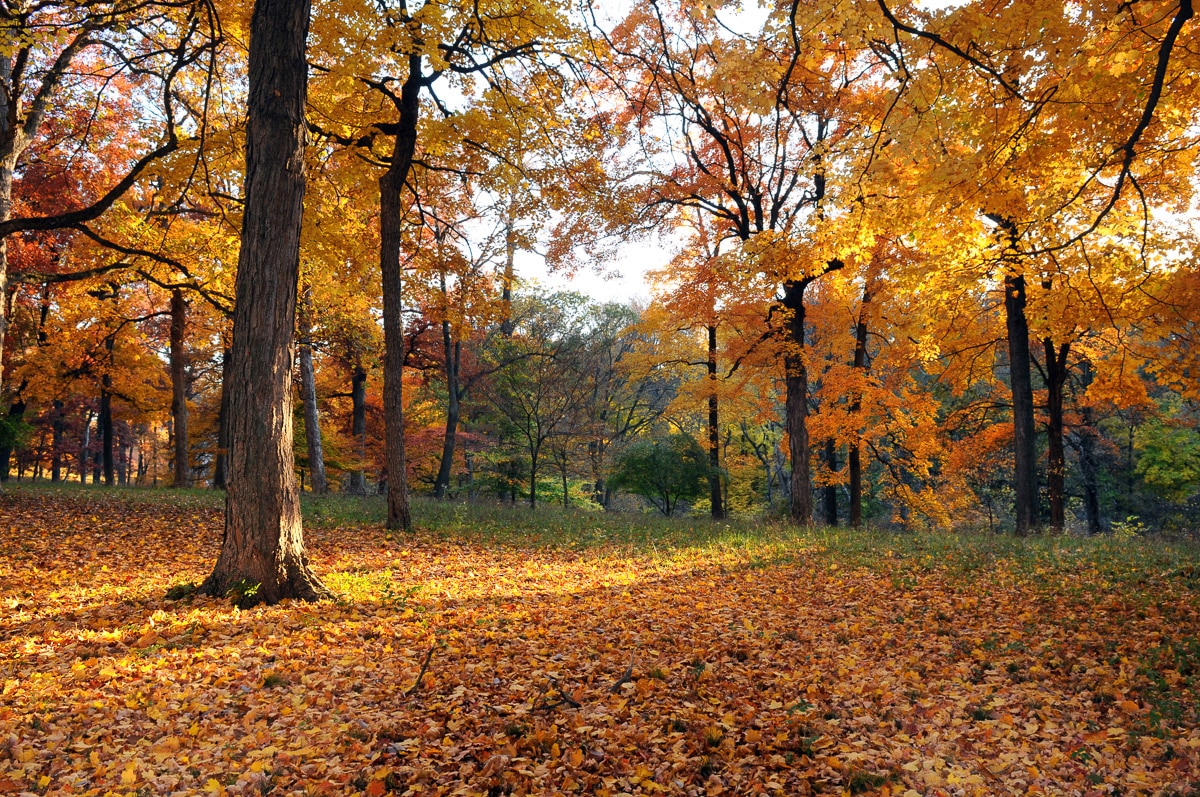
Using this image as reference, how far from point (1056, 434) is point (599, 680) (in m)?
15.3

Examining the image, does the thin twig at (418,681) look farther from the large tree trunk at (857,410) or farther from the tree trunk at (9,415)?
the tree trunk at (9,415)

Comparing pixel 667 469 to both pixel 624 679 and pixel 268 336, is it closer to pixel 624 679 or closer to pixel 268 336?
pixel 268 336

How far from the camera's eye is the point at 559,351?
2219 cm

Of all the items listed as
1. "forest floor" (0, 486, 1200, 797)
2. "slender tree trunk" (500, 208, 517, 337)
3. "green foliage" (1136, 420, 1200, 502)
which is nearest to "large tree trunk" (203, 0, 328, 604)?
"forest floor" (0, 486, 1200, 797)

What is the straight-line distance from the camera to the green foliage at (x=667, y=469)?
20516 millimetres

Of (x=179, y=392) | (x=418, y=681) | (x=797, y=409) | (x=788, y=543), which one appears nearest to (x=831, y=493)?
(x=797, y=409)

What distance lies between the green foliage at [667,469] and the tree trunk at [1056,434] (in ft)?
29.3

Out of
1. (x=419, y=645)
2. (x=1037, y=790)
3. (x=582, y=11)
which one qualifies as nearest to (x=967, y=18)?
(x=582, y=11)

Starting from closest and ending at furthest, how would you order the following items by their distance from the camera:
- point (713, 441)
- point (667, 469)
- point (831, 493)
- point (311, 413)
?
point (311, 413) < point (713, 441) < point (667, 469) < point (831, 493)

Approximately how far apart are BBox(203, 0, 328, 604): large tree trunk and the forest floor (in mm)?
446

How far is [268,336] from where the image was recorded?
→ 5754mm

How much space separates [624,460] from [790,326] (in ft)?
25.5

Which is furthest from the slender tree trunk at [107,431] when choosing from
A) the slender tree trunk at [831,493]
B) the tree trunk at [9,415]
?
the slender tree trunk at [831,493]

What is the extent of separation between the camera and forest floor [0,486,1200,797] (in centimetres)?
329
